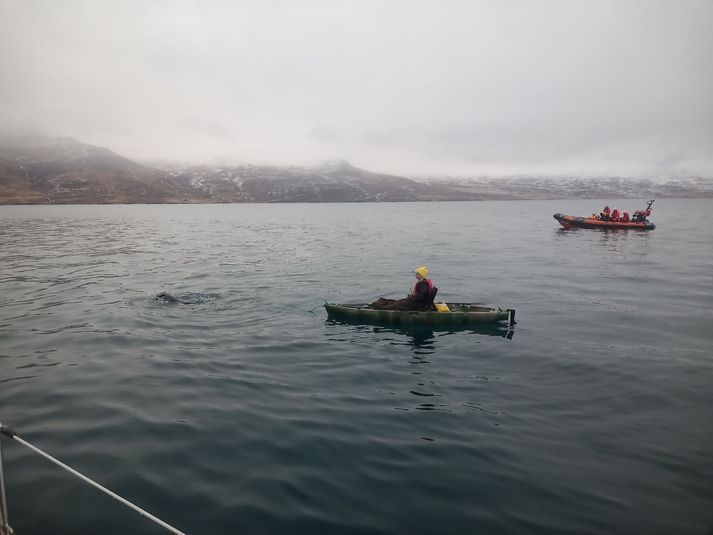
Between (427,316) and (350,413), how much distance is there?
8910 mm

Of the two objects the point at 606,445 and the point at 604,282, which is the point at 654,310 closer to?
the point at 604,282

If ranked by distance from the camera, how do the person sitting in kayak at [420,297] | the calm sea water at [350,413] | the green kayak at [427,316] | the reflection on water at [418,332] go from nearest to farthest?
the calm sea water at [350,413] < the reflection on water at [418,332] < the green kayak at [427,316] < the person sitting in kayak at [420,297]

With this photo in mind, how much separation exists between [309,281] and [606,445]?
22.8 meters

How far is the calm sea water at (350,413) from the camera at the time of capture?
8.41m

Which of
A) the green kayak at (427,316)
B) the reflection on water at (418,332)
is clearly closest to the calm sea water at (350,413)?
the reflection on water at (418,332)

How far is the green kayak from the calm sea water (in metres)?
0.60

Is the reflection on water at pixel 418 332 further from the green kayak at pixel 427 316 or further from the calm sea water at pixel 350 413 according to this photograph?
the green kayak at pixel 427 316

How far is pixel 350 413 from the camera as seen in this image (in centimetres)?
1231

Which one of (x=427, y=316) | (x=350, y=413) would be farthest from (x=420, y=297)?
(x=350, y=413)

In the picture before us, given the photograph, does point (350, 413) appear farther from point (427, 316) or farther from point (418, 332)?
point (427, 316)

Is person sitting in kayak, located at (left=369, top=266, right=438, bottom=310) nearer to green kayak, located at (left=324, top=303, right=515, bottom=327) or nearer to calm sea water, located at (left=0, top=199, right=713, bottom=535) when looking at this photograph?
green kayak, located at (left=324, top=303, right=515, bottom=327)

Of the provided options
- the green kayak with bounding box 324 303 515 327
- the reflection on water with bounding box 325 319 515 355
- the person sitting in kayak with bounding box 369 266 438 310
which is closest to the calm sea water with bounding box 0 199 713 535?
the reflection on water with bounding box 325 319 515 355

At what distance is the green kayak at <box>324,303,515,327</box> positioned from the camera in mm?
20312

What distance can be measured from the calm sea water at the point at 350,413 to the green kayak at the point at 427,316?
60 centimetres
